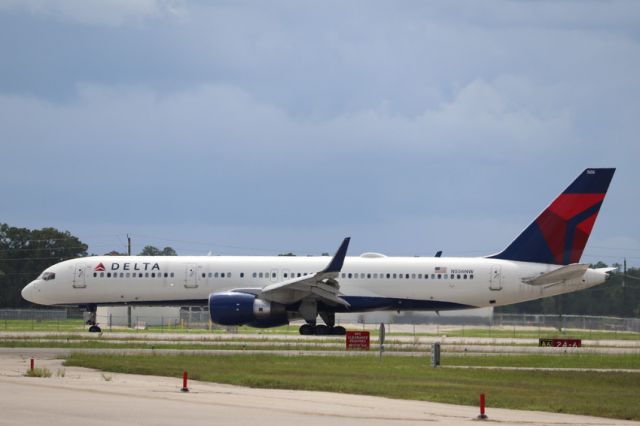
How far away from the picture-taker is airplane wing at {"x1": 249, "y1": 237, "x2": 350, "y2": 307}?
49719mm

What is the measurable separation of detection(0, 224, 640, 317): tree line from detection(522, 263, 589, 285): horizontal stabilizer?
3479cm

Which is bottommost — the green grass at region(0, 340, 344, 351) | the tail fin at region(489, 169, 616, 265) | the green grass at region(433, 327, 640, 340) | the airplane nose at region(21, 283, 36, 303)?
the green grass at region(0, 340, 344, 351)

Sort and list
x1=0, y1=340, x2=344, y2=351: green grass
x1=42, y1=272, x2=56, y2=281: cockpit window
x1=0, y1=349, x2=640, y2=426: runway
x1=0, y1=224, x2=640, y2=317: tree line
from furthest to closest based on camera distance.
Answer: x1=0, y1=224, x2=640, y2=317: tree line → x1=42, y1=272, x2=56, y2=281: cockpit window → x1=0, y1=340, x2=344, y2=351: green grass → x1=0, y1=349, x2=640, y2=426: runway

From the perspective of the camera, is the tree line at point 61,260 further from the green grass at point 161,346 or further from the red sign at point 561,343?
the green grass at point 161,346

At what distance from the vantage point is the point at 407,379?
30.3 m

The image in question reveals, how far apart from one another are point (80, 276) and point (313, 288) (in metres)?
12.3

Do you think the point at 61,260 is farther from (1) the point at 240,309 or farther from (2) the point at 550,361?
(2) the point at 550,361

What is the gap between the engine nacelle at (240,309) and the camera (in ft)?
167

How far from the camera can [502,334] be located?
65.7 m

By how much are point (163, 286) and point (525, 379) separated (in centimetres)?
2691

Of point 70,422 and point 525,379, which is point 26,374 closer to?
point 70,422

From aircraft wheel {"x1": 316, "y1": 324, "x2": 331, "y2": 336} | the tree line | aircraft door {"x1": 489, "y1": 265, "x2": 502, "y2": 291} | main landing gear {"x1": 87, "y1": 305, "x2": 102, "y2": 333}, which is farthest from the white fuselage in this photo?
the tree line

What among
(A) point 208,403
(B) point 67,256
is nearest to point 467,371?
(A) point 208,403

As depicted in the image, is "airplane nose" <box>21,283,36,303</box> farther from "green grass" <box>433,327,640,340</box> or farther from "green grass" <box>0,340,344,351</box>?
"green grass" <box>433,327,640,340</box>
